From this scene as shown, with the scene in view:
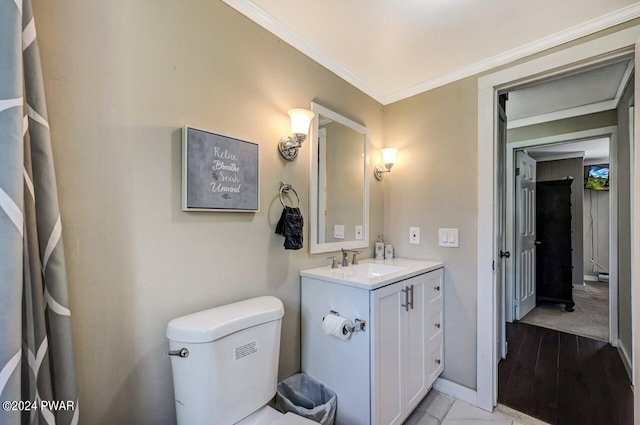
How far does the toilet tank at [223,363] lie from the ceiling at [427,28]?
144cm

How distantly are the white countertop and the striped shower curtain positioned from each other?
1.04 m

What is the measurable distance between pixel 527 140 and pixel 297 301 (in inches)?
124

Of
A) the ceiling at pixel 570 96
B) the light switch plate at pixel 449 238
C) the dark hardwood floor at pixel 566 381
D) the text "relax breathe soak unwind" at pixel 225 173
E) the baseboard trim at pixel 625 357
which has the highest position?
the ceiling at pixel 570 96

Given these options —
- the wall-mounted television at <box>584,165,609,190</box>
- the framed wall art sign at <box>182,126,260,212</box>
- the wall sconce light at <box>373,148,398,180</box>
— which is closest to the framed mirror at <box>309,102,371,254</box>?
the wall sconce light at <box>373,148,398,180</box>

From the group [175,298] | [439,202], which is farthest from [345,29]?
[175,298]

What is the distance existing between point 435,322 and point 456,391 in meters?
0.51

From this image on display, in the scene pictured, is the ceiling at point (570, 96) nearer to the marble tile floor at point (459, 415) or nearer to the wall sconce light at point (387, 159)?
the wall sconce light at point (387, 159)

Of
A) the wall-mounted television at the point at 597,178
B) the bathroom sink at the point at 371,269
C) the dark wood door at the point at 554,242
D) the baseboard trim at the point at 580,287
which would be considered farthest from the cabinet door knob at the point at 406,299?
the wall-mounted television at the point at 597,178

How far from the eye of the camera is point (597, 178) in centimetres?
511

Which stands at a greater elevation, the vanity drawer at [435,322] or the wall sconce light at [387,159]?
the wall sconce light at [387,159]

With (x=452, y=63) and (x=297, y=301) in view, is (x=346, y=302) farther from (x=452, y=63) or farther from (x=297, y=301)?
(x=452, y=63)

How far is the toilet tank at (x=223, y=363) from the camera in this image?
99cm

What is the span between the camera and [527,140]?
3.12 meters

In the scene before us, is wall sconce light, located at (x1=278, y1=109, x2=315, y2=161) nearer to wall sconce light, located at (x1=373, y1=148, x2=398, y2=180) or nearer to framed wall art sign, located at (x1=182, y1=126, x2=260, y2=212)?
framed wall art sign, located at (x1=182, y1=126, x2=260, y2=212)
